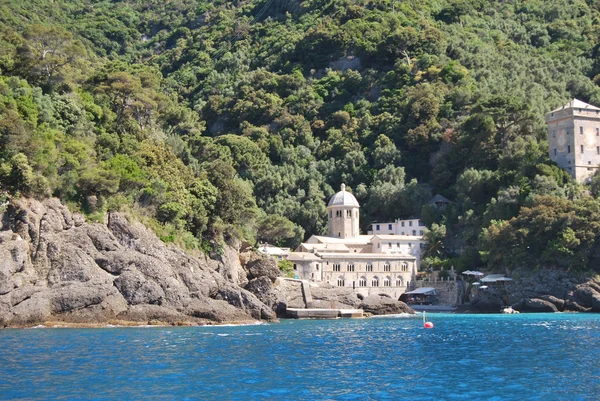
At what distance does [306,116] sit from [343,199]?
26.6 meters

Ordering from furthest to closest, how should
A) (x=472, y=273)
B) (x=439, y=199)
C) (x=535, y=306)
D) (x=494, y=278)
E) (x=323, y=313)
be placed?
(x=439, y=199), (x=472, y=273), (x=494, y=278), (x=535, y=306), (x=323, y=313)

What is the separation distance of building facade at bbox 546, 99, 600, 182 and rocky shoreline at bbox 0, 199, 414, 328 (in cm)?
3894

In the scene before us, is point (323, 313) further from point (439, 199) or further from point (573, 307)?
point (439, 199)

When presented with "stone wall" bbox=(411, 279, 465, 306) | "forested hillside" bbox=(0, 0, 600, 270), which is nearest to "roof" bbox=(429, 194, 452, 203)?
"forested hillside" bbox=(0, 0, 600, 270)

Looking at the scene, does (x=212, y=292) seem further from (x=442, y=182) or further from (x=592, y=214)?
(x=442, y=182)

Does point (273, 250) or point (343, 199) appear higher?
point (343, 199)

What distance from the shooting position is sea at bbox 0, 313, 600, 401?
96.7ft

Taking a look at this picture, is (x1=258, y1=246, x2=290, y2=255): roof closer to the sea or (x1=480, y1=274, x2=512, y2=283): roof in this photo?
(x1=480, y1=274, x2=512, y2=283): roof

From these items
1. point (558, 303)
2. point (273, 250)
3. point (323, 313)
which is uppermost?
point (273, 250)

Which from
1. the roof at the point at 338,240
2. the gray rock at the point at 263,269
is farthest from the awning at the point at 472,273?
the gray rock at the point at 263,269

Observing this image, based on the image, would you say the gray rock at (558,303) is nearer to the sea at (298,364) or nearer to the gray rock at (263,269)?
the sea at (298,364)

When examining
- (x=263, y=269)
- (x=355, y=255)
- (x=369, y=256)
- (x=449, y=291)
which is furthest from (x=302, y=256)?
(x=449, y=291)

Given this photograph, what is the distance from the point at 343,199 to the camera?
96000 millimetres

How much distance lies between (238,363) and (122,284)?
2116 cm
